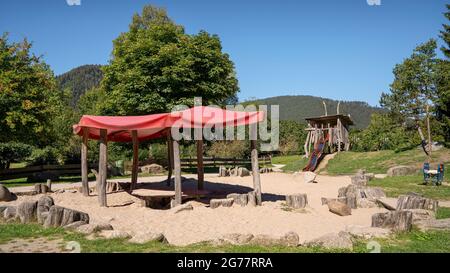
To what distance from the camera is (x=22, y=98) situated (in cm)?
2103

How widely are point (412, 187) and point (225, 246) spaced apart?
13.0 m

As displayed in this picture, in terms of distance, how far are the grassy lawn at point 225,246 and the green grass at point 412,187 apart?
23.3 feet

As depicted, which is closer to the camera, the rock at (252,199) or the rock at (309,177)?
the rock at (252,199)

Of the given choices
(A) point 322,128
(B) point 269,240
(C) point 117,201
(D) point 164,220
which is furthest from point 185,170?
(B) point 269,240

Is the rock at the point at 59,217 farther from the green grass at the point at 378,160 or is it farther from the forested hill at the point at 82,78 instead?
the forested hill at the point at 82,78

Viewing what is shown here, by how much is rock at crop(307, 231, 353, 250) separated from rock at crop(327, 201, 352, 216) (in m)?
4.37

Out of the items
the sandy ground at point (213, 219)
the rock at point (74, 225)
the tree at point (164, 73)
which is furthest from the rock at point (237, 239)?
the tree at point (164, 73)

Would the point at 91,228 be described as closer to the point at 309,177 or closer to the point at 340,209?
the point at 340,209

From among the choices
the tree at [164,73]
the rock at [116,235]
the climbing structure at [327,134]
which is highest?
the tree at [164,73]

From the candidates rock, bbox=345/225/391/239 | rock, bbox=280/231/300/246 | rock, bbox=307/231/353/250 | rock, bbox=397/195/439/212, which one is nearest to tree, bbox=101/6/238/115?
rock, bbox=397/195/439/212

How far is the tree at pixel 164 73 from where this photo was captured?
82.3 ft

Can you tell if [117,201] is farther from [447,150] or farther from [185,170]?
[447,150]

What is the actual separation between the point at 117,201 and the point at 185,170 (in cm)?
1841

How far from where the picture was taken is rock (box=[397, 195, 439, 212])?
10789 mm
